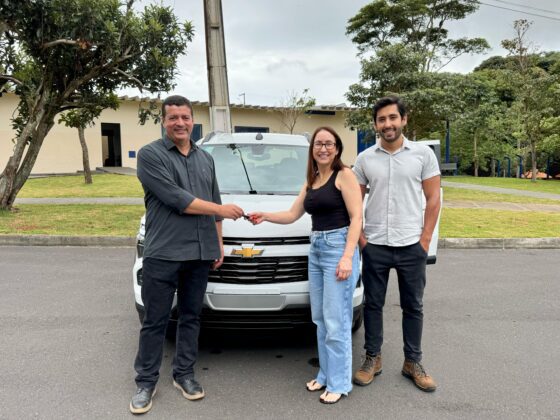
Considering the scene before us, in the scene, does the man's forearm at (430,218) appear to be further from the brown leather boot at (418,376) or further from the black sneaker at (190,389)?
the black sneaker at (190,389)

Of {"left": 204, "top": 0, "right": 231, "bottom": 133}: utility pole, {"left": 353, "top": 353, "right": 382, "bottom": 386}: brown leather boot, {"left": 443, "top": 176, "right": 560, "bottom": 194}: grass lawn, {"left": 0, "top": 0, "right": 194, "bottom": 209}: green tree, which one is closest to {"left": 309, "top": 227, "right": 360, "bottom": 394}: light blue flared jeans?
{"left": 353, "top": 353, "right": 382, "bottom": 386}: brown leather boot

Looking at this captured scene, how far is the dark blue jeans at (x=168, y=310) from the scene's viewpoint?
284 cm

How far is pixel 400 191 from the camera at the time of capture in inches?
123

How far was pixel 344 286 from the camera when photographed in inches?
116

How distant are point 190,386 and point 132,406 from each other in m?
0.37

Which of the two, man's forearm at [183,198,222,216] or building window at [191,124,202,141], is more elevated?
building window at [191,124,202,141]

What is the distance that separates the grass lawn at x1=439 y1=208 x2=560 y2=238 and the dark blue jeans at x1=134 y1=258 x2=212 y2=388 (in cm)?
654

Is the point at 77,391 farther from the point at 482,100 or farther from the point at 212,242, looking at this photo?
the point at 482,100

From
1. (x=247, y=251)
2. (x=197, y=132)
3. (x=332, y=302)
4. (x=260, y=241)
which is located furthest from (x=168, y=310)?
(x=197, y=132)

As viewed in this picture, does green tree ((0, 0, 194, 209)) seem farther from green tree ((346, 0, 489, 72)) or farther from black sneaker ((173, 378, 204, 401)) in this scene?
green tree ((346, 0, 489, 72))

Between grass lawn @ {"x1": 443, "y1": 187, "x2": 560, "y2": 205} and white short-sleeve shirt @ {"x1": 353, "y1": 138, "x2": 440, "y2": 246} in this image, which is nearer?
white short-sleeve shirt @ {"x1": 353, "y1": 138, "x2": 440, "y2": 246}

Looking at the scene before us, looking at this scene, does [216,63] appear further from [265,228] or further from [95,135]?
[95,135]

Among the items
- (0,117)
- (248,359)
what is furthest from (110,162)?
(248,359)

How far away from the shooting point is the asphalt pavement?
2.93 metres
